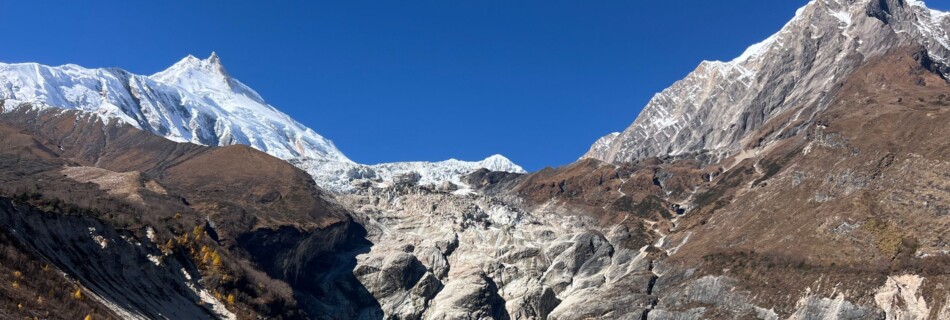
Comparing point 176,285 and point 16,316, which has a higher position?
point 176,285

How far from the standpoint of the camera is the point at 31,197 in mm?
188375

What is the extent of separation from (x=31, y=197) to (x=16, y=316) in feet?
286

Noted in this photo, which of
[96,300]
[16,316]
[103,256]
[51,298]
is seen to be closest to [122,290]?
[103,256]

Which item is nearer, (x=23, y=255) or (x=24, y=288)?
(x=24, y=288)

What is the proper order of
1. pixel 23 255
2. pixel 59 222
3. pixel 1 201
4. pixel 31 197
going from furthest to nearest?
pixel 31 197 < pixel 59 222 < pixel 1 201 < pixel 23 255

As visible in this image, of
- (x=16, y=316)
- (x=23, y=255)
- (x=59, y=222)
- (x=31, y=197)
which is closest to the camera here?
(x=16, y=316)

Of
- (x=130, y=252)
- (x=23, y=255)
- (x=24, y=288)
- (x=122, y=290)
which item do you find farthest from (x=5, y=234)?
(x=130, y=252)

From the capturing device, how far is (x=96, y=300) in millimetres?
139125

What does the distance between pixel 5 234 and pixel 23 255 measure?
6.68 meters

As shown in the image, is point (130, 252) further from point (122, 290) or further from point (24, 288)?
point (24, 288)

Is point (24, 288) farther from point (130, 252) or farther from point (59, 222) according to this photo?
point (130, 252)

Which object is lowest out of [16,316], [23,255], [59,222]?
[16,316]

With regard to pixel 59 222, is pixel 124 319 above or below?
below

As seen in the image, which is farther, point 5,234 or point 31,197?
point 31,197
